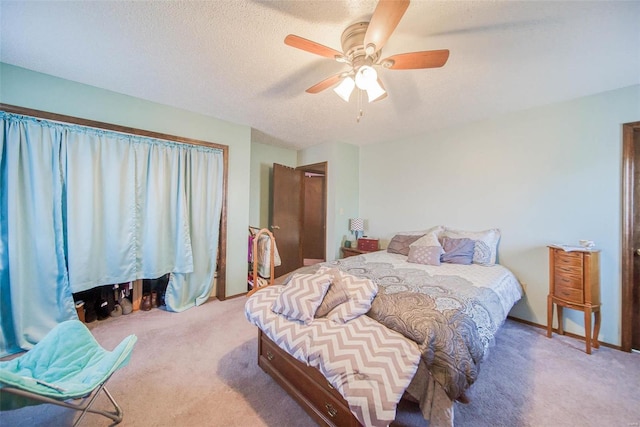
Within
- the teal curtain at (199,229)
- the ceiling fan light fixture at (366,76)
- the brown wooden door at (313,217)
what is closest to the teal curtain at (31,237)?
the teal curtain at (199,229)

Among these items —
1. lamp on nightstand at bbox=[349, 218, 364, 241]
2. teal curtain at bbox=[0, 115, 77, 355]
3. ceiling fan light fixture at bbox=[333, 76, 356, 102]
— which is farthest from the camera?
lamp on nightstand at bbox=[349, 218, 364, 241]

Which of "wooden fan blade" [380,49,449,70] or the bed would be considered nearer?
the bed

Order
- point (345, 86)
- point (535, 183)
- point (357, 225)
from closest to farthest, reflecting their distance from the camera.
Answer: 1. point (345, 86)
2. point (535, 183)
3. point (357, 225)

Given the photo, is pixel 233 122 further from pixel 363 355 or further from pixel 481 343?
pixel 481 343

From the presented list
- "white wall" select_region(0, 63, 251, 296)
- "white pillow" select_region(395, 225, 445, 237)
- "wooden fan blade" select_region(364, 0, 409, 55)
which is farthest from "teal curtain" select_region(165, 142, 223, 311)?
"white pillow" select_region(395, 225, 445, 237)

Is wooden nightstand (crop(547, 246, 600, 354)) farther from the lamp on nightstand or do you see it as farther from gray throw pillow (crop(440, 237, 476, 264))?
the lamp on nightstand

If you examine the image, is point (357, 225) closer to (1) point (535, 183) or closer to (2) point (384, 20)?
(1) point (535, 183)

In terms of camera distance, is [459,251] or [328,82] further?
[459,251]

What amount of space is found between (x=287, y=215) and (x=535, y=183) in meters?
3.61

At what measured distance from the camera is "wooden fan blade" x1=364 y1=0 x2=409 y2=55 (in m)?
1.07

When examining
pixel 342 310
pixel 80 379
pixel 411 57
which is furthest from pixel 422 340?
pixel 80 379

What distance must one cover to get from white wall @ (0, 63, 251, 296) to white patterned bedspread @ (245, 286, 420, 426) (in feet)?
Result: 6.16

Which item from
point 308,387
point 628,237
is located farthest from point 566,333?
point 308,387

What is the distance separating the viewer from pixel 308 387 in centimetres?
141
